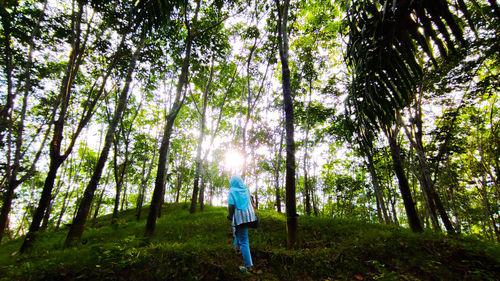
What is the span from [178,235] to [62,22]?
9.08 meters

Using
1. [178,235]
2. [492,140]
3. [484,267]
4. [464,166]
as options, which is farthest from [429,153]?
[178,235]

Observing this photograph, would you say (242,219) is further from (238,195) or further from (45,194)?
(45,194)

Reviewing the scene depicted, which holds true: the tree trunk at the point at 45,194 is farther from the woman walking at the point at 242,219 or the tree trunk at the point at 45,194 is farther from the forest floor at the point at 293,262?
the woman walking at the point at 242,219

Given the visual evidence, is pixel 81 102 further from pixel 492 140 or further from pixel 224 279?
pixel 492 140

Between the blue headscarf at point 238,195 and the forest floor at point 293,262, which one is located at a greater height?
the blue headscarf at point 238,195

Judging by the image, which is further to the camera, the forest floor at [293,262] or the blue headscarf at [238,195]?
the blue headscarf at [238,195]

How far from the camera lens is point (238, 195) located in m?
4.07

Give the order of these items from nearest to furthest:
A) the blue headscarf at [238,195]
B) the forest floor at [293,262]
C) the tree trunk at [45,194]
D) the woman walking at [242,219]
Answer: the forest floor at [293,262], the woman walking at [242,219], the blue headscarf at [238,195], the tree trunk at [45,194]

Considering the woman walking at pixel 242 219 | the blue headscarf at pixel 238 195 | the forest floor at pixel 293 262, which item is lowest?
the forest floor at pixel 293 262

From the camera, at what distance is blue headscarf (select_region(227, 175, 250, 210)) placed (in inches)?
156

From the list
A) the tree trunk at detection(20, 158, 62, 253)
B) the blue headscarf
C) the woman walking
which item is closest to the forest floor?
the woman walking

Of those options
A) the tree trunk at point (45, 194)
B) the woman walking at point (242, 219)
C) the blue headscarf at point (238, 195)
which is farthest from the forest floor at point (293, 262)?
the tree trunk at point (45, 194)

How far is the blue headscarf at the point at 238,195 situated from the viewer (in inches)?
156

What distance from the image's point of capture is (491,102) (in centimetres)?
927
